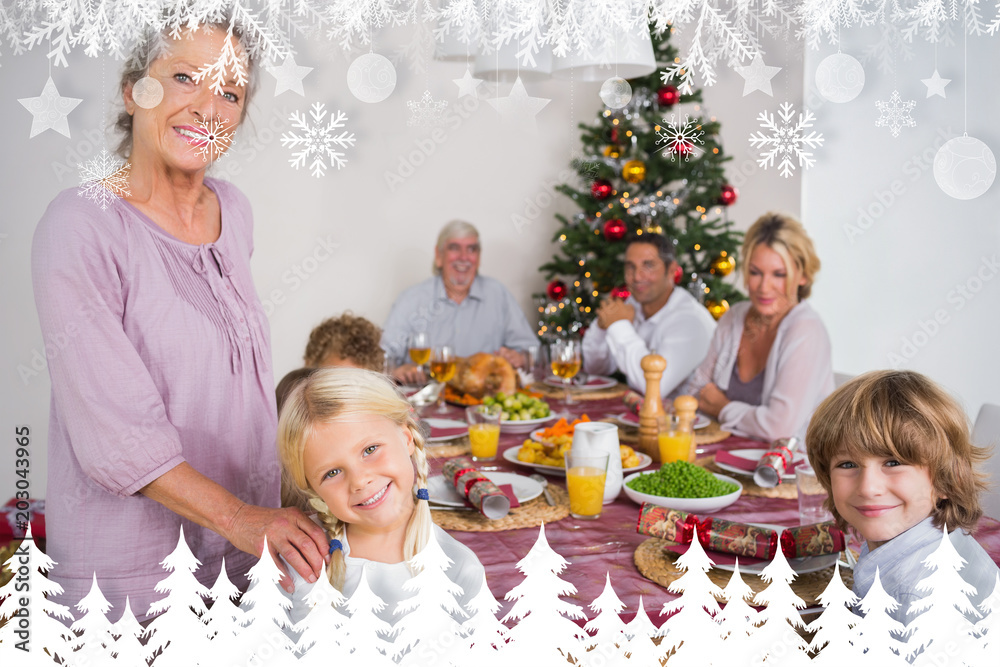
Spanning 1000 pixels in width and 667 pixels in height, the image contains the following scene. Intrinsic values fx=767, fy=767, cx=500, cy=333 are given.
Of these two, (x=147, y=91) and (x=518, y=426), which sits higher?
(x=147, y=91)

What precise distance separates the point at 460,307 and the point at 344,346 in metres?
2.37

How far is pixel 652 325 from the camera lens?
3.72 metres

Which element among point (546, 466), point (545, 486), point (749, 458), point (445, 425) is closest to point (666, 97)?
point (445, 425)

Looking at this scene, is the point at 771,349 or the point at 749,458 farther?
the point at 771,349

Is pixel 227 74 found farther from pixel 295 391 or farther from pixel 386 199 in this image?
pixel 386 199

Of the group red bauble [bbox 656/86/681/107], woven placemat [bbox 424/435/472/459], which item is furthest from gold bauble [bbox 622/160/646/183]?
woven placemat [bbox 424/435/472/459]

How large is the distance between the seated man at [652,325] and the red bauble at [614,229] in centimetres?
72

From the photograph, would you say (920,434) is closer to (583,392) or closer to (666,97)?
(583,392)

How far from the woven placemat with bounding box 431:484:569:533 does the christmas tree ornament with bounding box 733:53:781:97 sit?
886mm

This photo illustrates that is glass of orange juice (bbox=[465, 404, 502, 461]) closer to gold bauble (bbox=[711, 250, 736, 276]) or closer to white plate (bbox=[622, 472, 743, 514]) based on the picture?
white plate (bbox=[622, 472, 743, 514])

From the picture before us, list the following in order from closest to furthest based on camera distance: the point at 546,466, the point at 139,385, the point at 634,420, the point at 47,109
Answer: the point at 47,109 < the point at 139,385 < the point at 546,466 < the point at 634,420

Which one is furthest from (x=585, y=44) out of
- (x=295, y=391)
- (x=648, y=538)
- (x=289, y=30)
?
(x=648, y=538)
